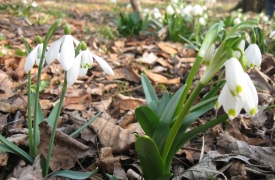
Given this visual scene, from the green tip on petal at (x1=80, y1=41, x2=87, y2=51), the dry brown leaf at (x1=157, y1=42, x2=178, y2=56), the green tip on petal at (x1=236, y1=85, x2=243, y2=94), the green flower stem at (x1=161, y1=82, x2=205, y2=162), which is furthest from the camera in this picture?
the dry brown leaf at (x1=157, y1=42, x2=178, y2=56)

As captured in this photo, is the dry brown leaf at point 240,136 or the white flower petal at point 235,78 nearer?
the white flower petal at point 235,78

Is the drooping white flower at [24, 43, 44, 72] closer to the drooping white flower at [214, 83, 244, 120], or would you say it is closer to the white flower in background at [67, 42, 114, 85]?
the white flower in background at [67, 42, 114, 85]

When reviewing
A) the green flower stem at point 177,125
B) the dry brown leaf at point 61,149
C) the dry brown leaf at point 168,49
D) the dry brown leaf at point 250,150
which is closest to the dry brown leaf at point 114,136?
the dry brown leaf at point 61,149

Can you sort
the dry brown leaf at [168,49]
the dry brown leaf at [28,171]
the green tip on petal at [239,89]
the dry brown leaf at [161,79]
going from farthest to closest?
1. the dry brown leaf at [168,49]
2. the dry brown leaf at [161,79]
3. the dry brown leaf at [28,171]
4. the green tip on petal at [239,89]

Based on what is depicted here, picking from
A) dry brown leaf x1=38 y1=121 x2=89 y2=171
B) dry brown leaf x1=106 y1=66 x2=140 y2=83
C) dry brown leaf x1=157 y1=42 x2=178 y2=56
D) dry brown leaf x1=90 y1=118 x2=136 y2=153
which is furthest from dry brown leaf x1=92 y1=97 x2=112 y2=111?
dry brown leaf x1=157 y1=42 x2=178 y2=56

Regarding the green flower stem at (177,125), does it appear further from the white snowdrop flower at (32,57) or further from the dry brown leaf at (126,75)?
the dry brown leaf at (126,75)

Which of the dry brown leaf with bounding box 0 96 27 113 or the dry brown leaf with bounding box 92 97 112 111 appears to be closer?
the dry brown leaf with bounding box 0 96 27 113
